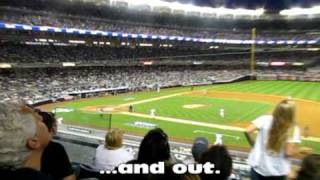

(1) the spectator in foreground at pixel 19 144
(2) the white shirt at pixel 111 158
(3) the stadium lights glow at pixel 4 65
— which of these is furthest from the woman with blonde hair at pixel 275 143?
(3) the stadium lights glow at pixel 4 65

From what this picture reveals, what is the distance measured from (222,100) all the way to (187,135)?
36.4ft

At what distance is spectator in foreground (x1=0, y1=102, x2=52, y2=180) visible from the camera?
5.30 feet

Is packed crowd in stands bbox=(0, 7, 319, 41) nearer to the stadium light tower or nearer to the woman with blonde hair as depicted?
the stadium light tower

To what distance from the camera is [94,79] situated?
34.1 m

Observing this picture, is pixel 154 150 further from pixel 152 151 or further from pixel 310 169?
pixel 310 169

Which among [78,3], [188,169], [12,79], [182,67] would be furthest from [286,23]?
[188,169]

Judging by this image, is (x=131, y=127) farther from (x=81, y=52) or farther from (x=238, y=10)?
(x=238, y=10)

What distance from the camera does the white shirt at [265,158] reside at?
298 cm

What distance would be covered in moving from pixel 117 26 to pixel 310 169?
40.4 meters

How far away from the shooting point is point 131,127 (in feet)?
53.8

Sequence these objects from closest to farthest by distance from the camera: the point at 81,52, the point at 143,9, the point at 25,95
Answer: the point at 25,95 → the point at 81,52 → the point at 143,9

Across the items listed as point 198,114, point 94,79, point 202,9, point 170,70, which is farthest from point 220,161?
point 202,9

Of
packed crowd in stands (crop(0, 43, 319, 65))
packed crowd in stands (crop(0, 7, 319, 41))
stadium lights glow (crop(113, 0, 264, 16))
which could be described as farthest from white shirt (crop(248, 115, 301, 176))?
stadium lights glow (crop(113, 0, 264, 16))

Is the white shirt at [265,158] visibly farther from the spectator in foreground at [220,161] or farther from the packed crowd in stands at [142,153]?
the spectator in foreground at [220,161]
